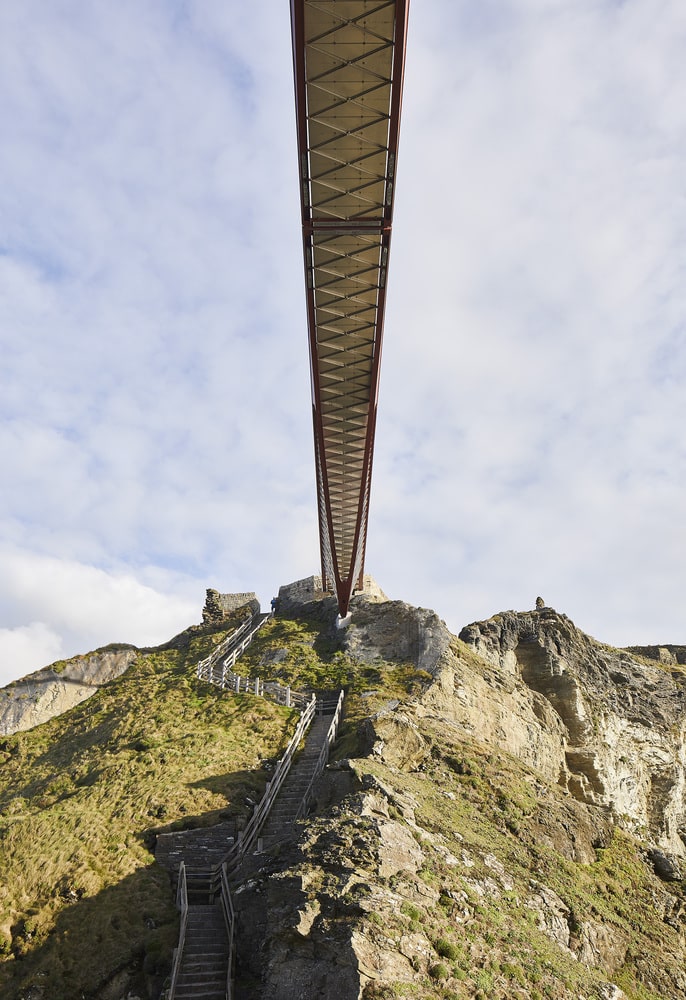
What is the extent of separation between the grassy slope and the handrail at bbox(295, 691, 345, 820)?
7.78 feet

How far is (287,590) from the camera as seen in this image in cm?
5419

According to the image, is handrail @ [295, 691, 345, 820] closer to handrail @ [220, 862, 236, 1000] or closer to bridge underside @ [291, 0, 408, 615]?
handrail @ [220, 862, 236, 1000]

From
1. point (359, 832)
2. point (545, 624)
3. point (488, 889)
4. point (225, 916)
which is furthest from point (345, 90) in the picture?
point (545, 624)

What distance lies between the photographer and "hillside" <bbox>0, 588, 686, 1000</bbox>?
43.2ft

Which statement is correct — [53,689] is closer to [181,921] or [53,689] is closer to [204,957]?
[181,921]

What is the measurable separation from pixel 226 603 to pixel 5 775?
25456 millimetres

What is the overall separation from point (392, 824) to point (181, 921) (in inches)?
260

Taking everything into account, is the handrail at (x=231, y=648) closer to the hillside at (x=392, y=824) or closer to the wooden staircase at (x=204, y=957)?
the hillside at (x=392, y=824)

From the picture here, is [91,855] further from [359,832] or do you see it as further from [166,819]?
[359,832]

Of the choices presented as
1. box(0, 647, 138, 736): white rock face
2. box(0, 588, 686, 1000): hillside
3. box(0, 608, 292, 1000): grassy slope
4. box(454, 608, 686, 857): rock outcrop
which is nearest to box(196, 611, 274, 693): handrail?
box(0, 608, 292, 1000): grassy slope

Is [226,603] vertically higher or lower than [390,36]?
lower

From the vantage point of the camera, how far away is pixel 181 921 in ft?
56.2

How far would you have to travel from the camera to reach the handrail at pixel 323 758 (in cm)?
2227

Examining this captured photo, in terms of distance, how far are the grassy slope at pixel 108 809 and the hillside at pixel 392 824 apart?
9 cm
